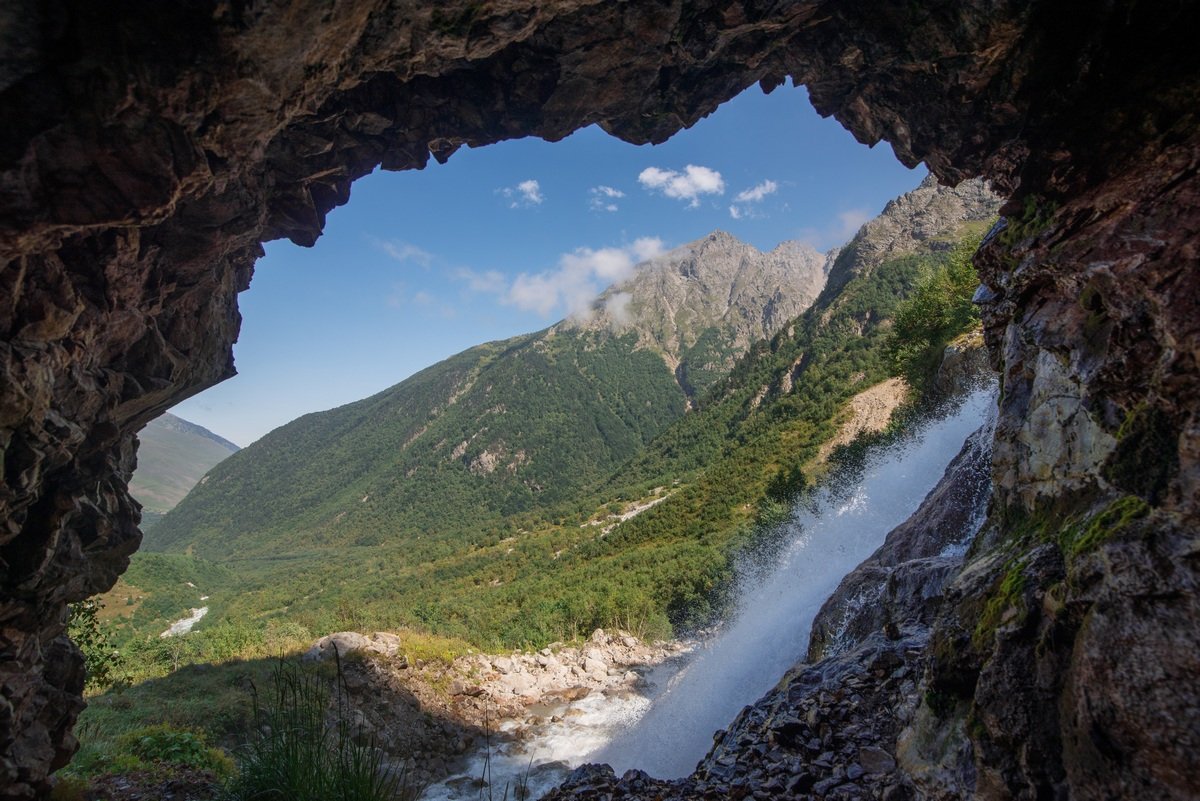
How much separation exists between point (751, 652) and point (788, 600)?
9330 millimetres

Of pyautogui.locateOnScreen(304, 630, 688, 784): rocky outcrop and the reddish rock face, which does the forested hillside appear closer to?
pyautogui.locateOnScreen(304, 630, 688, 784): rocky outcrop

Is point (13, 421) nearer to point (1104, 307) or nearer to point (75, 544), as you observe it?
point (75, 544)

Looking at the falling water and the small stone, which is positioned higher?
the small stone

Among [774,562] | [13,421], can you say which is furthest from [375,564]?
[13,421]

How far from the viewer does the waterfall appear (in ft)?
76.5

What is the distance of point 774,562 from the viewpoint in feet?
166

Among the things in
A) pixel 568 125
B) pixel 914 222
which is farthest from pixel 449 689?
pixel 914 222

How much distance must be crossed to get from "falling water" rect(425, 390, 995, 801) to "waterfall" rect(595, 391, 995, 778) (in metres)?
0.10

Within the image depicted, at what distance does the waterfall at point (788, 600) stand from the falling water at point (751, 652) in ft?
0.34

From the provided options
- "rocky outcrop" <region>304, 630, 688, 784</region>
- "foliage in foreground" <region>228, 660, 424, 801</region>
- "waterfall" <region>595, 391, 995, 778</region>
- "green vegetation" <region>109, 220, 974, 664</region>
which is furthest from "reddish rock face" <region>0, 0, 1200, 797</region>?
"green vegetation" <region>109, 220, 974, 664</region>

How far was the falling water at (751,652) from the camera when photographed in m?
23.4

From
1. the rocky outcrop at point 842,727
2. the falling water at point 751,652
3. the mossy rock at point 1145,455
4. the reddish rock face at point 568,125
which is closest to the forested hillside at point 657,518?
the falling water at point 751,652

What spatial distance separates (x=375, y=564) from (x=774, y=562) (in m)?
123

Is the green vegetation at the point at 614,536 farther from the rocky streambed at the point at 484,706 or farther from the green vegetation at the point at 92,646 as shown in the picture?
the green vegetation at the point at 92,646
